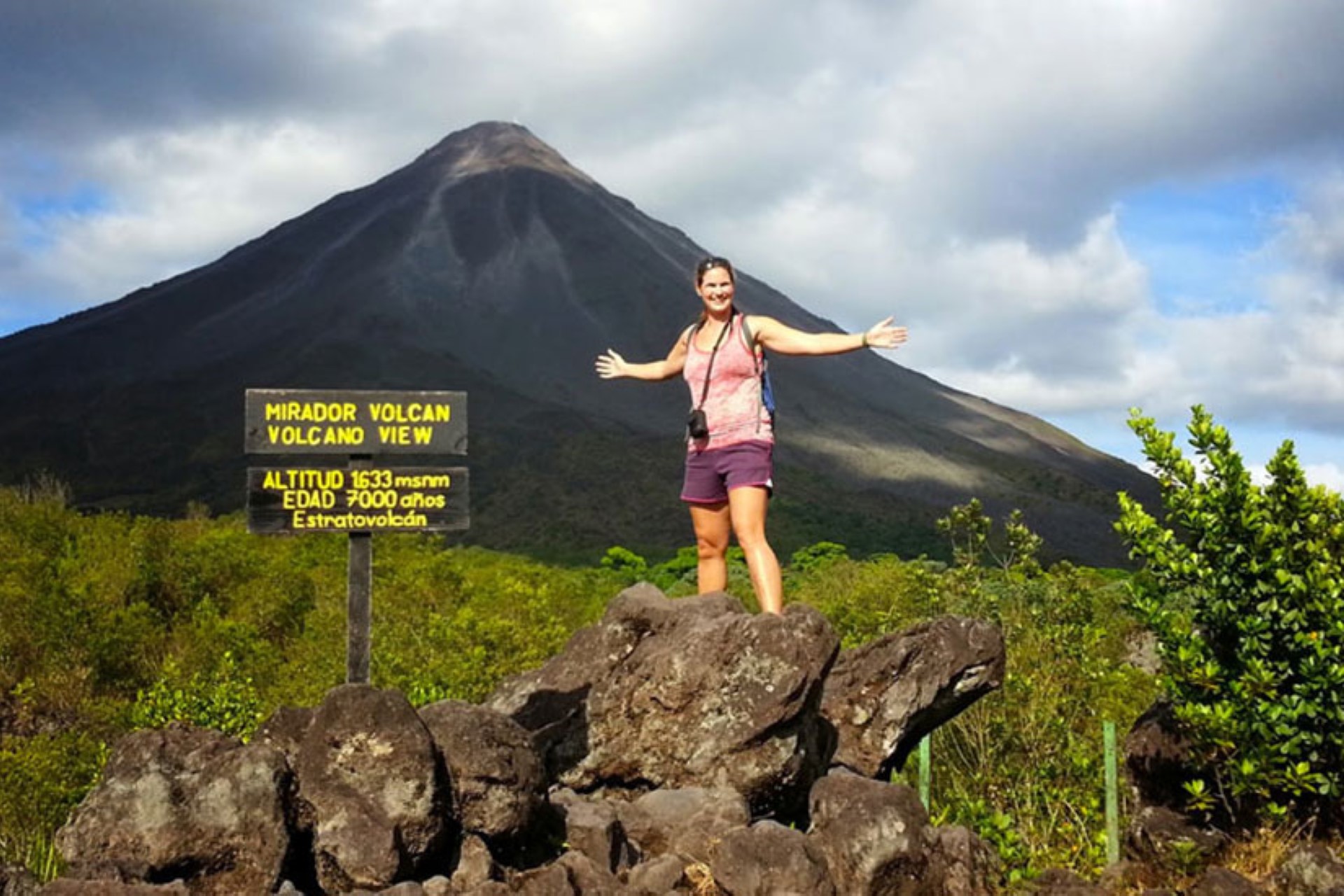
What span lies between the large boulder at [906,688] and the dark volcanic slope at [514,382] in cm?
4128

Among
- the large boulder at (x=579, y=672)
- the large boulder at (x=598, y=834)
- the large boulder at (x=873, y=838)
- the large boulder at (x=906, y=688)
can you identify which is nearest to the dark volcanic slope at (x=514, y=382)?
the large boulder at (x=579, y=672)

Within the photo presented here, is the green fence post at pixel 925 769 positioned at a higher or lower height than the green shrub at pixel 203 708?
lower

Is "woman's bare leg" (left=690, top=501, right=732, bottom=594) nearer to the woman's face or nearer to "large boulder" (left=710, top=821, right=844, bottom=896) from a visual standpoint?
the woman's face

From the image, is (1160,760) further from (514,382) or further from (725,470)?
(514,382)

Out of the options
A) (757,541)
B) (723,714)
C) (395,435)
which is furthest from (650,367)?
(723,714)

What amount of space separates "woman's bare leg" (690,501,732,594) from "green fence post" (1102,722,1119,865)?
7.67 feet

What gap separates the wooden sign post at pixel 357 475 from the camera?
8.29 metres

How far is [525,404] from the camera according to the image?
75.6 metres

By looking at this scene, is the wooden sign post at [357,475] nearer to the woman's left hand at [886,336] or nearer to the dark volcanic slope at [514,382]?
the woman's left hand at [886,336]

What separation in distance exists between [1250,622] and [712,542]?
3016 mm

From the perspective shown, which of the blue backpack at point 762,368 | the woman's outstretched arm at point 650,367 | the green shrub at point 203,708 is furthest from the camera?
the green shrub at point 203,708

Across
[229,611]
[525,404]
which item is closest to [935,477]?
[525,404]

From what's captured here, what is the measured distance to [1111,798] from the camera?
292 inches

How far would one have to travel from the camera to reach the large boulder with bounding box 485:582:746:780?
7.43 meters
